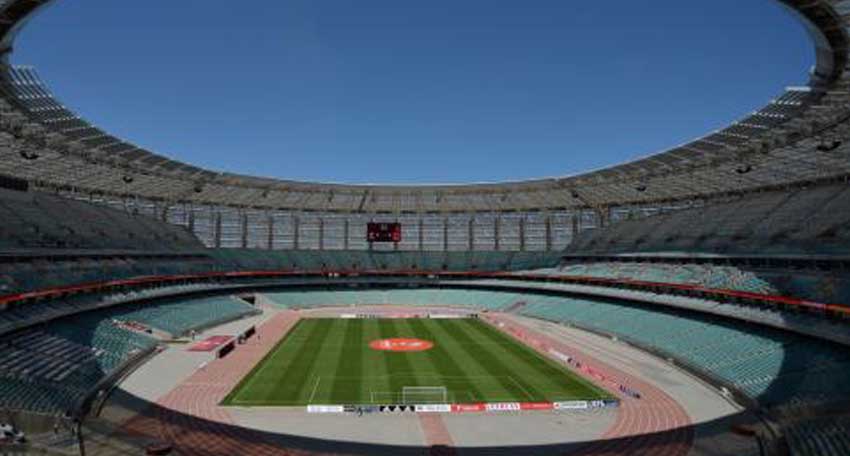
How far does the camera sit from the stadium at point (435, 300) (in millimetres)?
31219

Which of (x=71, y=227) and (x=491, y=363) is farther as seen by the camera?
(x=71, y=227)

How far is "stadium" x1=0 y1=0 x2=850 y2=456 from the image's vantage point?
31.2 metres

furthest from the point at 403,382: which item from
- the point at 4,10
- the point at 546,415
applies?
the point at 4,10

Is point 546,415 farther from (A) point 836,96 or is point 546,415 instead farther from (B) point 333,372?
(A) point 836,96

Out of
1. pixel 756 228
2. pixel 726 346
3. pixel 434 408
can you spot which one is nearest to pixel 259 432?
pixel 434 408

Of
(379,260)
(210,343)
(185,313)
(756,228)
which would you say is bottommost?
(210,343)

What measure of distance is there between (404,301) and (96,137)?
54.4 metres

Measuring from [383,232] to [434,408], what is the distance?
61409 millimetres

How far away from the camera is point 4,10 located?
87.2 ft

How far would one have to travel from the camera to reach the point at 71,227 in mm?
63156

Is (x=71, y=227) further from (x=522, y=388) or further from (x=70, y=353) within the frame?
(x=522, y=388)

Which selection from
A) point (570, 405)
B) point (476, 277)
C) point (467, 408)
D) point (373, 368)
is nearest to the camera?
point (467, 408)

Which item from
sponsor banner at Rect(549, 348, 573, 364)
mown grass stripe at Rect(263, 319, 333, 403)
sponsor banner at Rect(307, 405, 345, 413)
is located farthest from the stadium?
sponsor banner at Rect(549, 348, 573, 364)

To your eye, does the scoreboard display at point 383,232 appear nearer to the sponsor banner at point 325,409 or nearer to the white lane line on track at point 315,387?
the white lane line on track at point 315,387
